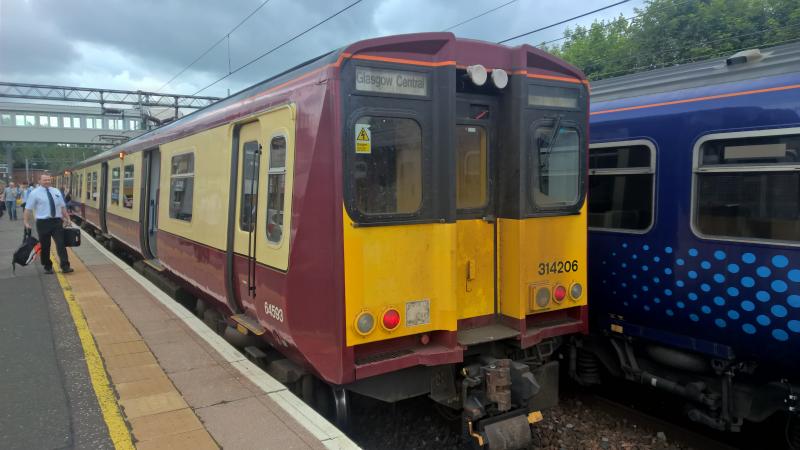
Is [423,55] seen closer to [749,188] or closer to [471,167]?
[471,167]

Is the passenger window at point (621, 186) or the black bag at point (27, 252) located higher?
the passenger window at point (621, 186)

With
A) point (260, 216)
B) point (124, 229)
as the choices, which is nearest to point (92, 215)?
point (124, 229)

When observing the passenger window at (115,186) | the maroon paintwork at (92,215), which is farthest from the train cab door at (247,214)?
the maroon paintwork at (92,215)

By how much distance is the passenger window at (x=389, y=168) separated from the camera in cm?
378

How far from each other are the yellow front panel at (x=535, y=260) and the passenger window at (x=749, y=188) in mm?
1107

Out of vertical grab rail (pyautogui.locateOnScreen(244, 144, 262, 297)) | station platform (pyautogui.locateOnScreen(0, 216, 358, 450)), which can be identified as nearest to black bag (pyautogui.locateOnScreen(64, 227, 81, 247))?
station platform (pyautogui.locateOnScreen(0, 216, 358, 450))

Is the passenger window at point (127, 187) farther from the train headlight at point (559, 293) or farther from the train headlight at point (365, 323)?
the train headlight at point (559, 293)

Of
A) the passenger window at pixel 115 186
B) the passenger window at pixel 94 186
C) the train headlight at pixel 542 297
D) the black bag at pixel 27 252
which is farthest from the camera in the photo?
the passenger window at pixel 94 186

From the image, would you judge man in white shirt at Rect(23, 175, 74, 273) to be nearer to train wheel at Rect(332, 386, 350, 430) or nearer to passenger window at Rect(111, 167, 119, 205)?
passenger window at Rect(111, 167, 119, 205)

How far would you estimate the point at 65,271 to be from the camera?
963cm

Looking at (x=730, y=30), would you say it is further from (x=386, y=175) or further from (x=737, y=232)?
(x=386, y=175)

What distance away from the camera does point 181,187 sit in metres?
7.06

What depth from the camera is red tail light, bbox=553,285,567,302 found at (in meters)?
4.64

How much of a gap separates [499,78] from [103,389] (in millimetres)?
4025
